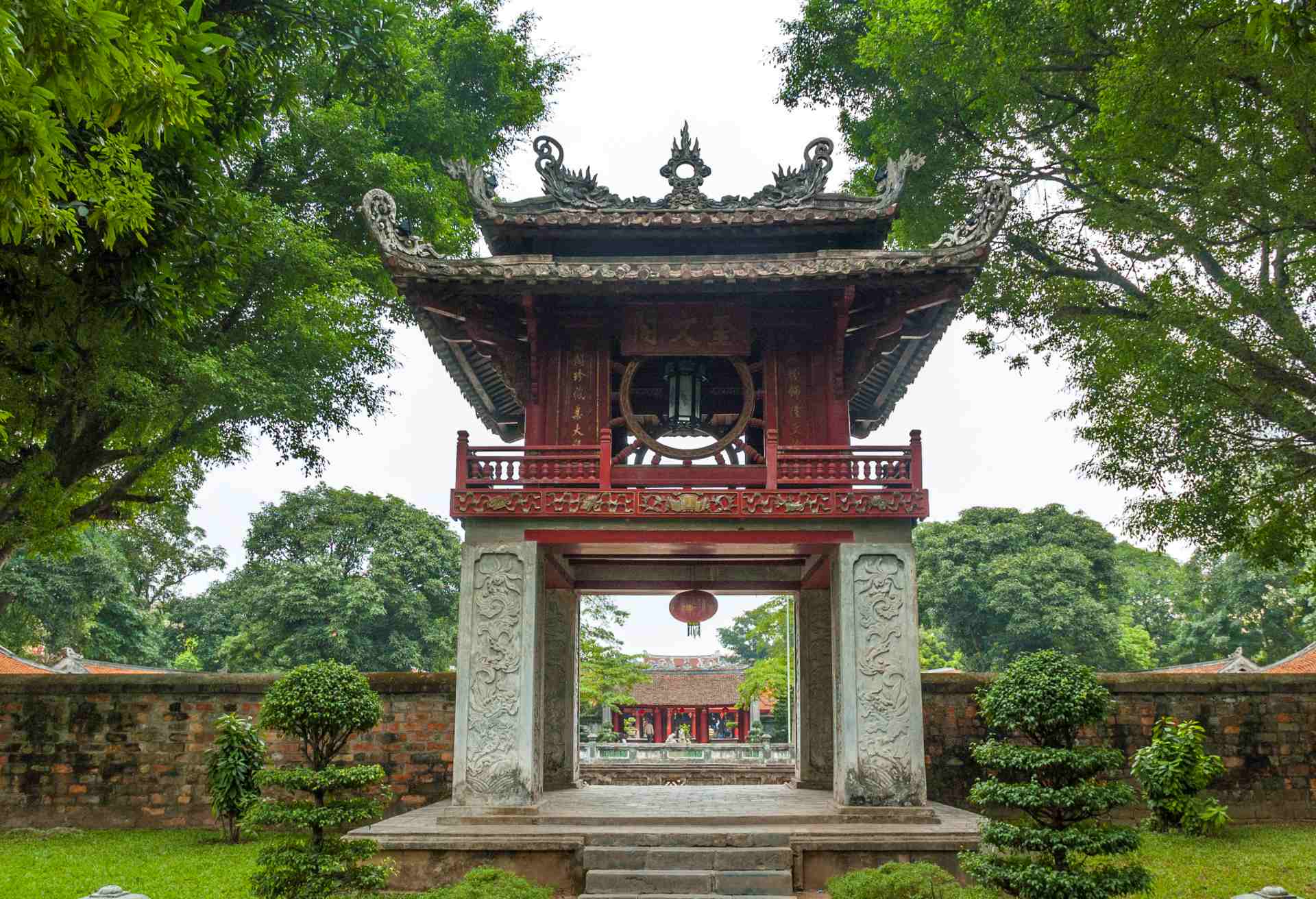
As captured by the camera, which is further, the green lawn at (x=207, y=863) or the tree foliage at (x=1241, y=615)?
the tree foliage at (x=1241, y=615)

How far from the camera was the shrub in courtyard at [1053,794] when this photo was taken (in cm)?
639

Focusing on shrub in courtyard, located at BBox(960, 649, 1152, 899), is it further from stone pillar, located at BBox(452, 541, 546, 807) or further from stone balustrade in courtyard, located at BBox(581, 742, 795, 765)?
stone balustrade in courtyard, located at BBox(581, 742, 795, 765)

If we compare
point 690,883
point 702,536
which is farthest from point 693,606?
point 690,883

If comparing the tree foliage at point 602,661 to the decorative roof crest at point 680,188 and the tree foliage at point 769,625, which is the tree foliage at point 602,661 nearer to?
the tree foliage at point 769,625

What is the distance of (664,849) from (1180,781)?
6380 mm

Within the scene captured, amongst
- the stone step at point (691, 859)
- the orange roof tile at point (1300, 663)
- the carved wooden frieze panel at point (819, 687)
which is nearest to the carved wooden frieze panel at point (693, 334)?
the carved wooden frieze panel at point (819, 687)

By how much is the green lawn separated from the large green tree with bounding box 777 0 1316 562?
304 cm

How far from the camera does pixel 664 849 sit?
330 inches

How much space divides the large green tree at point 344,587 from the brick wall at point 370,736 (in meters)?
14.0

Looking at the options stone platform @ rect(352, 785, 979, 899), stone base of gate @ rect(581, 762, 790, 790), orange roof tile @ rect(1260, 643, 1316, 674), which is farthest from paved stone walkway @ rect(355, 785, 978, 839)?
orange roof tile @ rect(1260, 643, 1316, 674)

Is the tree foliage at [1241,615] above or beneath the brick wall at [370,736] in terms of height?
above

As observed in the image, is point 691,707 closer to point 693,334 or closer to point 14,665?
point 14,665

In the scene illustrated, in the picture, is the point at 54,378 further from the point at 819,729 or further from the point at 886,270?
the point at 819,729

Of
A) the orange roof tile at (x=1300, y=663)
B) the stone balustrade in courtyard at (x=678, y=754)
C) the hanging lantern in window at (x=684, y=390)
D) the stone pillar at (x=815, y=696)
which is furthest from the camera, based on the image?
the orange roof tile at (x=1300, y=663)
